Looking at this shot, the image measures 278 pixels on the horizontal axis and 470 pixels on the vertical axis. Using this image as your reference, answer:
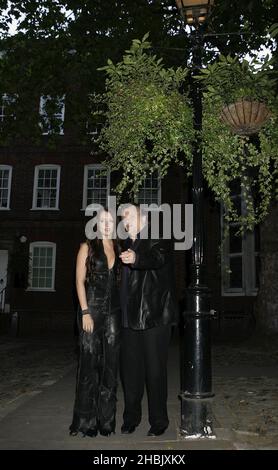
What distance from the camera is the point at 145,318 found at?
4.13m

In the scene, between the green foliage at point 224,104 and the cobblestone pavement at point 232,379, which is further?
the green foliage at point 224,104

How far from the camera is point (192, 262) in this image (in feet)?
14.8

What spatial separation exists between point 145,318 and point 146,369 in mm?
496

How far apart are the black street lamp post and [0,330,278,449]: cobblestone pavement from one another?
358 mm

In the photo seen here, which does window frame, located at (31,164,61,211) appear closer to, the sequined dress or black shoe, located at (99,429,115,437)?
the sequined dress

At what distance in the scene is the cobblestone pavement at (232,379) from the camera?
4.54 metres

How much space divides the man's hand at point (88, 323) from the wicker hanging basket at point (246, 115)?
2561 mm

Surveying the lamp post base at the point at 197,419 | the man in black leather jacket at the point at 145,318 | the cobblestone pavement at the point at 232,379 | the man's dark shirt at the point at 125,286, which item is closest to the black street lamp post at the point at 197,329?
the lamp post base at the point at 197,419

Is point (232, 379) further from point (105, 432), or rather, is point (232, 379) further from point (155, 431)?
point (105, 432)

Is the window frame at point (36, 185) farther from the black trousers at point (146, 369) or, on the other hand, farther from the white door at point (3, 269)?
the black trousers at point (146, 369)

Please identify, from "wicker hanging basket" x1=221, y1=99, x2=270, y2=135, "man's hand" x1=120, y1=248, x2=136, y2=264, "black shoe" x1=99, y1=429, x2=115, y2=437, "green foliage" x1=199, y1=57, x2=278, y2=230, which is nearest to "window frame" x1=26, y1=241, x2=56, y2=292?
"green foliage" x1=199, y1=57, x2=278, y2=230

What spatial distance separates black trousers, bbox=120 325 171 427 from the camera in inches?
164

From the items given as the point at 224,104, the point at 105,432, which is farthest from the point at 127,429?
the point at 224,104

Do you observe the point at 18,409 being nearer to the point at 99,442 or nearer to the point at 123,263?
the point at 99,442
